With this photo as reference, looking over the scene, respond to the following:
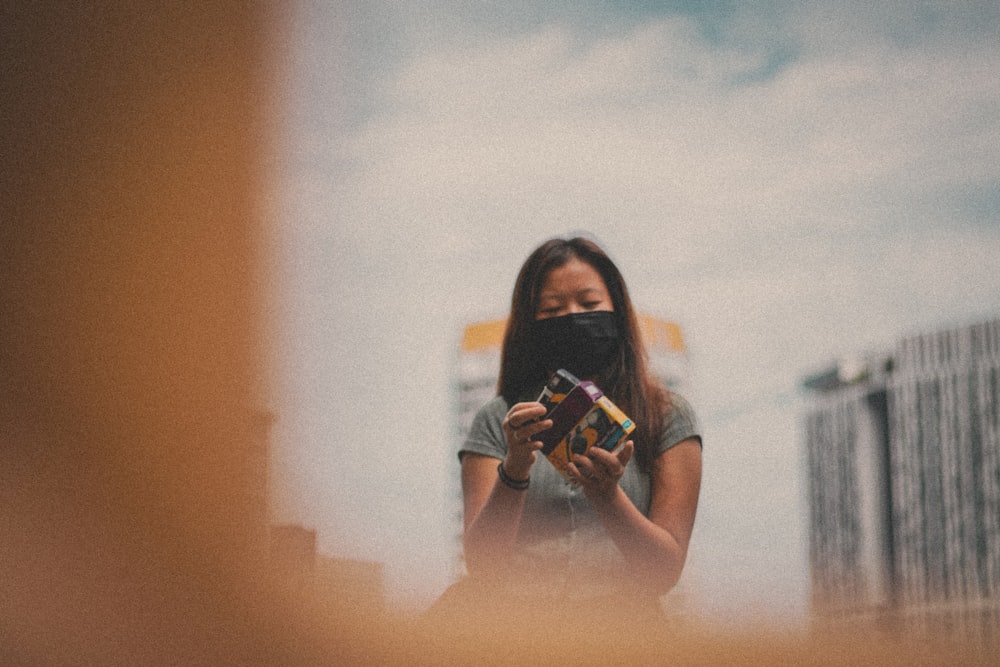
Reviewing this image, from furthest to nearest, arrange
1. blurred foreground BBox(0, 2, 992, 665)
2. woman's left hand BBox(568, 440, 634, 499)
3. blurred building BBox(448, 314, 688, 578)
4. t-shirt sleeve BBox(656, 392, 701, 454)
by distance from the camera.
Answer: blurred foreground BBox(0, 2, 992, 665) < blurred building BBox(448, 314, 688, 578) < t-shirt sleeve BBox(656, 392, 701, 454) < woman's left hand BBox(568, 440, 634, 499)

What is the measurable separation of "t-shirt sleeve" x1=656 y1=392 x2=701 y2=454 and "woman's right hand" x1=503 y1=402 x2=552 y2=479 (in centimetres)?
22


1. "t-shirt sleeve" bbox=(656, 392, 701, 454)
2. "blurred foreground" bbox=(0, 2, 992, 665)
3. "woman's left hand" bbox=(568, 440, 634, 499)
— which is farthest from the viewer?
"blurred foreground" bbox=(0, 2, 992, 665)

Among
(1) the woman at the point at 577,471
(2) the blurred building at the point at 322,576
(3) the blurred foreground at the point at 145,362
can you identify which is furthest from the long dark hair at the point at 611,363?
(2) the blurred building at the point at 322,576

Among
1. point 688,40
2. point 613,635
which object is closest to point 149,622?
point 613,635

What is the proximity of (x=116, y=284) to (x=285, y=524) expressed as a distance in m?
0.63

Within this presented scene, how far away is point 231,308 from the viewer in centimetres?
206

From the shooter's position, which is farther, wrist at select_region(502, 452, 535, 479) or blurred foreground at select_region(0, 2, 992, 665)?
blurred foreground at select_region(0, 2, 992, 665)

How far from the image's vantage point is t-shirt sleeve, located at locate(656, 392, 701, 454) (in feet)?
4.84

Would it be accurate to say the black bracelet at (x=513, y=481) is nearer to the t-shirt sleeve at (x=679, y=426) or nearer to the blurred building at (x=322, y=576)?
the t-shirt sleeve at (x=679, y=426)

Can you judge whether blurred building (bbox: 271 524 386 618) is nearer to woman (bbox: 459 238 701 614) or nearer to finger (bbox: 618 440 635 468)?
woman (bbox: 459 238 701 614)

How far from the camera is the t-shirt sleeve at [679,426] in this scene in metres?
1.48

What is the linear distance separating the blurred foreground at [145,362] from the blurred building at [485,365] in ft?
1.04

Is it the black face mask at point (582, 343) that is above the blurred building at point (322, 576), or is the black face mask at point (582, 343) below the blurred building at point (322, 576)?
above

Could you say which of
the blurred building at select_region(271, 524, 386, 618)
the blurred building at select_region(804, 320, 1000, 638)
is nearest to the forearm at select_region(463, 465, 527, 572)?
the blurred building at select_region(271, 524, 386, 618)
